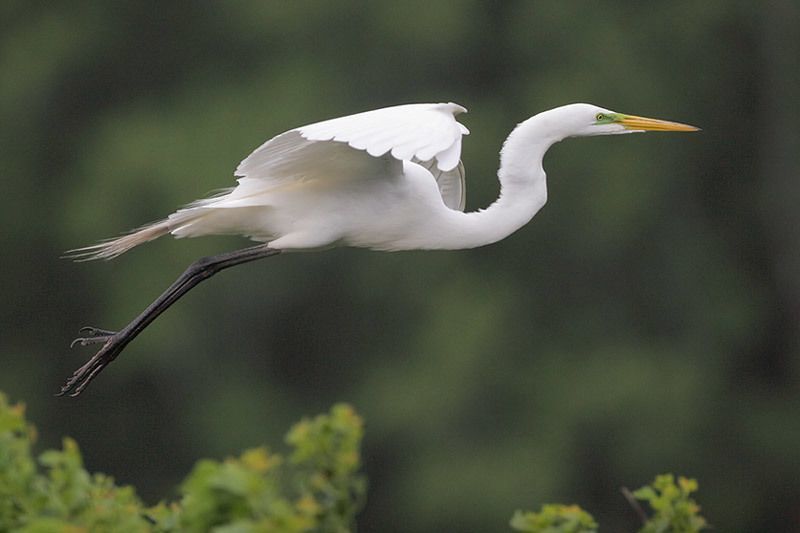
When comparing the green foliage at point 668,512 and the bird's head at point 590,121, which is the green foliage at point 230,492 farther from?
the bird's head at point 590,121

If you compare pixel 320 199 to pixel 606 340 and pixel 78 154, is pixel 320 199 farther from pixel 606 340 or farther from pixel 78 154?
pixel 78 154

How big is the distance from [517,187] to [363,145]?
43.5 inches

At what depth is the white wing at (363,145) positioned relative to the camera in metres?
3.83

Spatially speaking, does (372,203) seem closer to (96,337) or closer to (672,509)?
(96,337)

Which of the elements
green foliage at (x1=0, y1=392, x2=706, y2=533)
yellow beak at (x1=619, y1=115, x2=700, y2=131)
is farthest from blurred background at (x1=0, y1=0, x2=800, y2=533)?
green foliage at (x1=0, y1=392, x2=706, y2=533)

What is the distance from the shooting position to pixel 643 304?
43.5 feet

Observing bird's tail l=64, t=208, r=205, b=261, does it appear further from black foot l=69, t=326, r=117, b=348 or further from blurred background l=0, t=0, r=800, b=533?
blurred background l=0, t=0, r=800, b=533

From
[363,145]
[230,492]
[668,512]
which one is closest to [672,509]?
[668,512]

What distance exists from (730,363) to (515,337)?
6.33 ft

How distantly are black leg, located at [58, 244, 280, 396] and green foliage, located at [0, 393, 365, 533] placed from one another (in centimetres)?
197

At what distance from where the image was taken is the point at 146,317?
4805 mm

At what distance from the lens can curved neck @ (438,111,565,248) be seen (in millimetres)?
4801

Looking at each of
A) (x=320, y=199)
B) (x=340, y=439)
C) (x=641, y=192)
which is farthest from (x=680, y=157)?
(x=340, y=439)

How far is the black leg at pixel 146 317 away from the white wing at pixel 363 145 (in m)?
0.26
